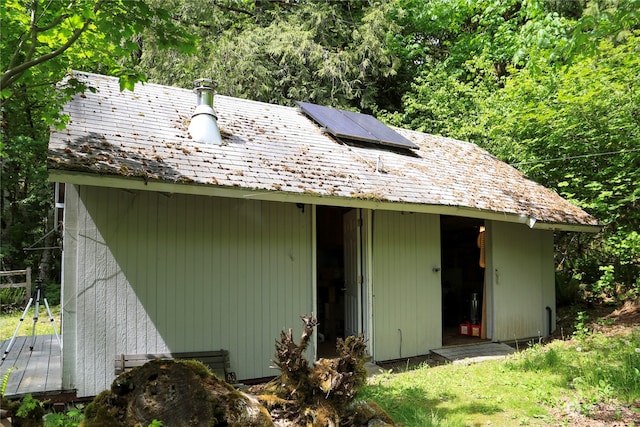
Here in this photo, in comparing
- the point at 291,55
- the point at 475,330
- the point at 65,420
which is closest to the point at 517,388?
the point at 475,330

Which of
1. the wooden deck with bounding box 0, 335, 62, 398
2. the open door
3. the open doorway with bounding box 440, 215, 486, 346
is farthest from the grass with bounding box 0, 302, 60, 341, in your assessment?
the open doorway with bounding box 440, 215, 486, 346

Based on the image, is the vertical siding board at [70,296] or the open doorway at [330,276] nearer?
the vertical siding board at [70,296]

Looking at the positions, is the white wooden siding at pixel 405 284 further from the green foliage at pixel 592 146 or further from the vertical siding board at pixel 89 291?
the green foliage at pixel 592 146

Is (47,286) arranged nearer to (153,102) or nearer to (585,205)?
(153,102)

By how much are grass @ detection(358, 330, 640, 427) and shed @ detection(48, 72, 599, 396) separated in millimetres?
1253

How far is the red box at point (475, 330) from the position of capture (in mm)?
8461

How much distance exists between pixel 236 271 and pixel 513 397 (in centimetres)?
360

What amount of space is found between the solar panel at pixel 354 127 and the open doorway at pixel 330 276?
139 centimetres

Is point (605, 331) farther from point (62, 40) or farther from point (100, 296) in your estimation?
point (62, 40)

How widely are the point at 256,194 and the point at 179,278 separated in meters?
1.44

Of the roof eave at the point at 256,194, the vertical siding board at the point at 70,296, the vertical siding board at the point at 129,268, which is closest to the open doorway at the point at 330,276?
the roof eave at the point at 256,194

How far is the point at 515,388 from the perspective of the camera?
5.34 meters

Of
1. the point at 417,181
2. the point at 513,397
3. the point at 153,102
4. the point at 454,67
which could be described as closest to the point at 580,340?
the point at 513,397

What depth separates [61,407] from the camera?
4832 mm
